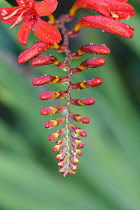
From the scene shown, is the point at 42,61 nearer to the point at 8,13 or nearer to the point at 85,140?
the point at 8,13

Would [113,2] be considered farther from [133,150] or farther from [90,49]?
[133,150]

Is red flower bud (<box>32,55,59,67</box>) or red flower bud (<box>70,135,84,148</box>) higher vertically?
red flower bud (<box>32,55,59,67</box>)

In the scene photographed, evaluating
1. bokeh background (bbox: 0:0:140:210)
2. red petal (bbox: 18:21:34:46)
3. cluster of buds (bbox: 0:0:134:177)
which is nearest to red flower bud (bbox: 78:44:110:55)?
cluster of buds (bbox: 0:0:134:177)

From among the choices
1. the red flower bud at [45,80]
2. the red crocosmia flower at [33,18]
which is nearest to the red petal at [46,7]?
the red crocosmia flower at [33,18]

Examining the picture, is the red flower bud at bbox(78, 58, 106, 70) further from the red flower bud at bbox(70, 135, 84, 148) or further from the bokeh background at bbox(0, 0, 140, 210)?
the bokeh background at bbox(0, 0, 140, 210)

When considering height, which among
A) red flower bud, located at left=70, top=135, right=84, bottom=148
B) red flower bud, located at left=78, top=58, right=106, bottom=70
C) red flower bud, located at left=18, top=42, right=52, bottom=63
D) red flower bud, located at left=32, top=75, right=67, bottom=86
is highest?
red flower bud, located at left=18, top=42, right=52, bottom=63

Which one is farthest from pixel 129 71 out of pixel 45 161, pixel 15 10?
pixel 15 10
